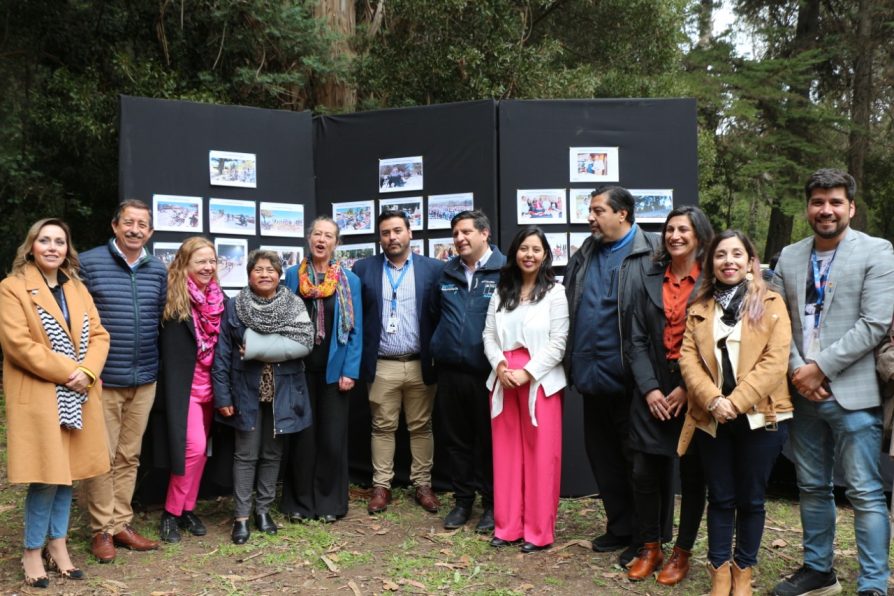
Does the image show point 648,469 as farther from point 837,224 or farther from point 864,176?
point 864,176

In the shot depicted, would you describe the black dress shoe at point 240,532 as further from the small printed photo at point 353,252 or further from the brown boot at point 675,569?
the brown boot at point 675,569

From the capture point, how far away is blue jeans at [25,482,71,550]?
11.0 feet

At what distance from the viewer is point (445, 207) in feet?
16.6

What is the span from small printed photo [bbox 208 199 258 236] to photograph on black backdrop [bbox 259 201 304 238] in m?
0.07

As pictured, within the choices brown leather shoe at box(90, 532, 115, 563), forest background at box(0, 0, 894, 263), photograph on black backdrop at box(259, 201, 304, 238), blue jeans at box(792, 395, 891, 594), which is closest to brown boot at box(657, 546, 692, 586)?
blue jeans at box(792, 395, 891, 594)

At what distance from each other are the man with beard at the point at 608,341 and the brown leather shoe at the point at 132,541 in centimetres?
230

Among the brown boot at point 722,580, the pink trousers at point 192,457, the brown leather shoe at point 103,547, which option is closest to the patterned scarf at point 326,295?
the pink trousers at point 192,457

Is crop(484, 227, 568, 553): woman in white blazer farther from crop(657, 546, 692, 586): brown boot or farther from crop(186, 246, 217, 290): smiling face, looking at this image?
crop(186, 246, 217, 290): smiling face

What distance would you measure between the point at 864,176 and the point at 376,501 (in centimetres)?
1301

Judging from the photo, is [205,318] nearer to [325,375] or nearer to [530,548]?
[325,375]

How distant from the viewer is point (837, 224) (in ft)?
10.3

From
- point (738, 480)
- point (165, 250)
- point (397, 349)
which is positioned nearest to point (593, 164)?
point (397, 349)

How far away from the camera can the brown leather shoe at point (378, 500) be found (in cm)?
456

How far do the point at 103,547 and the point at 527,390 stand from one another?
88.2 inches
